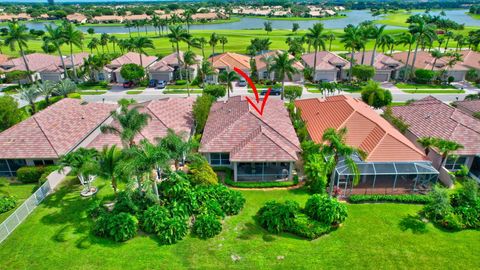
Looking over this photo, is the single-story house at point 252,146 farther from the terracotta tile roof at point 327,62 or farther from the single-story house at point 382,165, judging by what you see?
the terracotta tile roof at point 327,62

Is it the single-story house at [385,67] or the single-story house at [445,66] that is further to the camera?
the single-story house at [385,67]

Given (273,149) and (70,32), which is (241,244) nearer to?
(273,149)

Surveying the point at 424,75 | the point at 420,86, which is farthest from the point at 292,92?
the point at 424,75

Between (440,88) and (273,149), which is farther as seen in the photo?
(440,88)

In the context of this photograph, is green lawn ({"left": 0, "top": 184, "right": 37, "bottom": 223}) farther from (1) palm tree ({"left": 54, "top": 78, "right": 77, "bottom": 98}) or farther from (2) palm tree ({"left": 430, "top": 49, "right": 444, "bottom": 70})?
(2) palm tree ({"left": 430, "top": 49, "right": 444, "bottom": 70})

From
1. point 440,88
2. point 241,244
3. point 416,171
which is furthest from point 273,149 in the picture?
point 440,88

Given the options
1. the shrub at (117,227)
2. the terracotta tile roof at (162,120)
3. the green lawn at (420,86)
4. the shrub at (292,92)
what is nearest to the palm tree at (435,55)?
the green lawn at (420,86)

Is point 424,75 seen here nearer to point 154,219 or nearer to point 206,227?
point 206,227

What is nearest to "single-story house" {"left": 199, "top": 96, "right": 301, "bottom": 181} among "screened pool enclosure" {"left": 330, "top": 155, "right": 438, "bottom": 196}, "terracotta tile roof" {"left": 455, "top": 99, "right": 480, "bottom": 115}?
"screened pool enclosure" {"left": 330, "top": 155, "right": 438, "bottom": 196}
